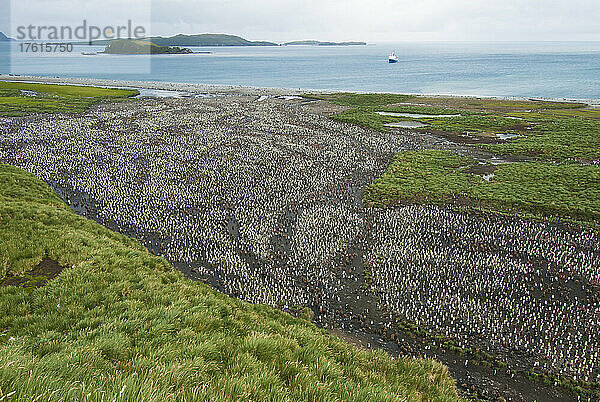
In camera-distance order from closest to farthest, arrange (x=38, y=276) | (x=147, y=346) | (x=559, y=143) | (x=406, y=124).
→ (x=147, y=346)
(x=38, y=276)
(x=559, y=143)
(x=406, y=124)

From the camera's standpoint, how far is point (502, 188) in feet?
122

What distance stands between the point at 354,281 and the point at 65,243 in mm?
15053

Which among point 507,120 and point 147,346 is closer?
point 147,346

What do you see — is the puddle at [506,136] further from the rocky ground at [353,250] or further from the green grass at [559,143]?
the rocky ground at [353,250]

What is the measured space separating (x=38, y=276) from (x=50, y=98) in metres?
100

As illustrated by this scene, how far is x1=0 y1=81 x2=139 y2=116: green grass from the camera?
255 feet

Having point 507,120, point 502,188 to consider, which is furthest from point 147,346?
point 507,120

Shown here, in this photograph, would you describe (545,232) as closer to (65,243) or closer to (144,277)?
(144,277)

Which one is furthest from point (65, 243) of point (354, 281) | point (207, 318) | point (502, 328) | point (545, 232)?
point (545, 232)

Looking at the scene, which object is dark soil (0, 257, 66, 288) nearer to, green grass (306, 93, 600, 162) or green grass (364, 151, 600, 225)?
green grass (364, 151, 600, 225)

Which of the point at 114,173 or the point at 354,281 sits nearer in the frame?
the point at 354,281

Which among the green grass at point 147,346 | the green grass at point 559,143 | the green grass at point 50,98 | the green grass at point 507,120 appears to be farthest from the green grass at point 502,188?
the green grass at point 50,98

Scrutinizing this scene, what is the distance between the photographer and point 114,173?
132 feet

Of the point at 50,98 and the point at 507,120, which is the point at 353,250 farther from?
the point at 50,98
